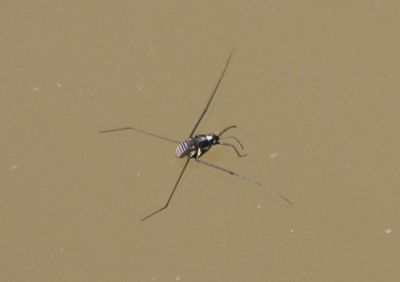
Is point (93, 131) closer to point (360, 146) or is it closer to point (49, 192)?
point (49, 192)

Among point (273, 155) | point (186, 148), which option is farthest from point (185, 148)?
point (273, 155)

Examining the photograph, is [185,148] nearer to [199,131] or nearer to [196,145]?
[196,145]

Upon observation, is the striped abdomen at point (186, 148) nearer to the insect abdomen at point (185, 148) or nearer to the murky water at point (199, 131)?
the insect abdomen at point (185, 148)

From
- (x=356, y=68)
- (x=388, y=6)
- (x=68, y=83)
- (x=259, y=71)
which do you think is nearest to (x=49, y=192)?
(x=68, y=83)

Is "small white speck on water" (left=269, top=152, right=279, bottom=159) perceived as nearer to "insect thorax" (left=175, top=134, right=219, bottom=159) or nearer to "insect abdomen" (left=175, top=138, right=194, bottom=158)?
"insect thorax" (left=175, top=134, right=219, bottom=159)

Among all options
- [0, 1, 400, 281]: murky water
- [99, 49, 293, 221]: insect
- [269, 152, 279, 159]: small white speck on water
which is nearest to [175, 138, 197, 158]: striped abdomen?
[99, 49, 293, 221]: insect

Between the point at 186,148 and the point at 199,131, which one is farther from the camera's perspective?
the point at 199,131

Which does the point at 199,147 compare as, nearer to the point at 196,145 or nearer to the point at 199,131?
the point at 196,145
